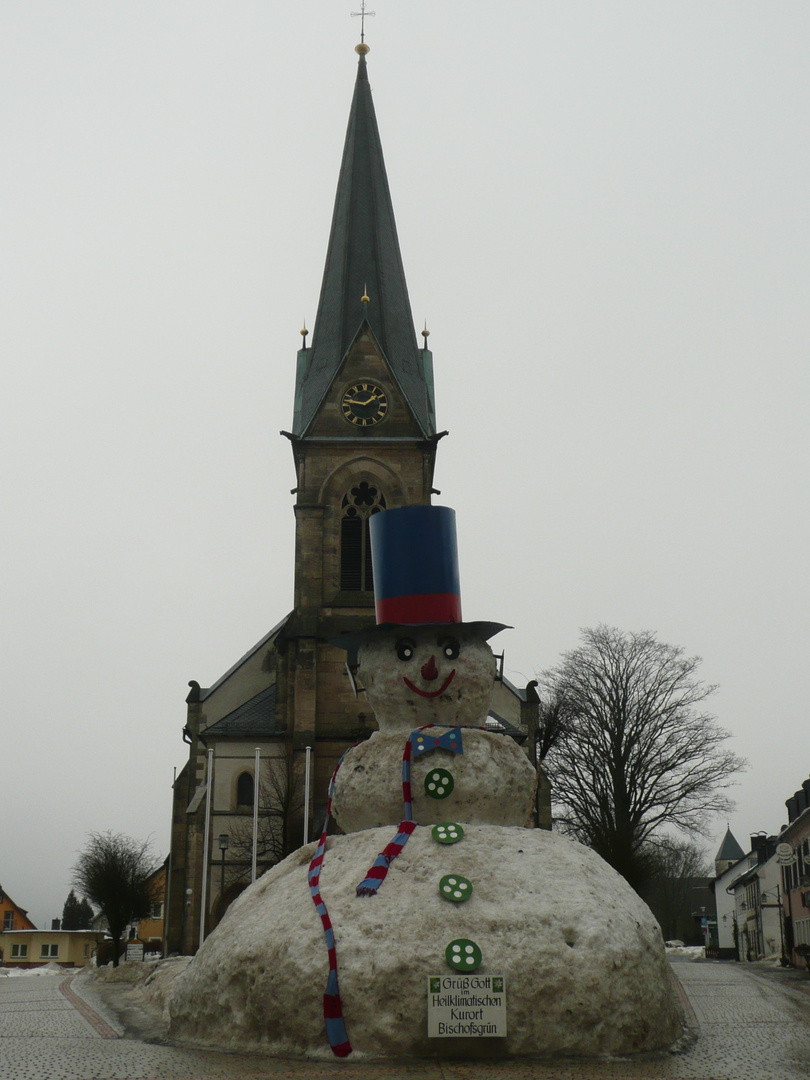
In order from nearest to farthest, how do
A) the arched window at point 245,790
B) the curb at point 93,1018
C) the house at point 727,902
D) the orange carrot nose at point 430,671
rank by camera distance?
the orange carrot nose at point 430,671 < the curb at point 93,1018 < the arched window at point 245,790 < the house at point 727,902

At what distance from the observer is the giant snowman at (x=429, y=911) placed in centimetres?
891

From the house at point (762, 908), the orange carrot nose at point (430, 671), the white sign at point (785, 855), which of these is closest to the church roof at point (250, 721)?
the white sign at point (785, 855)

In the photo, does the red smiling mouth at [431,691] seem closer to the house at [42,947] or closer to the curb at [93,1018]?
the curb at [93,1018]

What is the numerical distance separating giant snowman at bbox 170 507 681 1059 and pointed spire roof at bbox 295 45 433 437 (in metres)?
30.1

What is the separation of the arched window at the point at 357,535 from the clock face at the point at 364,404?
97.7 inches

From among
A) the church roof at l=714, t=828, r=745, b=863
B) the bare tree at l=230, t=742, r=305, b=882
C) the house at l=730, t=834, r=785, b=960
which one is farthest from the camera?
the church roof at l=714, t=828, r=745, b=863

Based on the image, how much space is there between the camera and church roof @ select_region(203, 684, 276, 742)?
37.7 meters

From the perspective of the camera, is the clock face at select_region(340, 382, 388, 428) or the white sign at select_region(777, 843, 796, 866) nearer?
the white sign at select_region(777, 843, 796, 866)

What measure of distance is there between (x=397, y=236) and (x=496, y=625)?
38935mm

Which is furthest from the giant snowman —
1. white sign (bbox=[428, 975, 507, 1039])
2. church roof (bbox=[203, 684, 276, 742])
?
church roof (bbox=[203, 684, 276, 742])

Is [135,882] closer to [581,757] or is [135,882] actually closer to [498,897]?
[581,757]

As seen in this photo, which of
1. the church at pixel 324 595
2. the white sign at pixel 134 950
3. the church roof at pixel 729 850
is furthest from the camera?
the church roof at pixel 729 850

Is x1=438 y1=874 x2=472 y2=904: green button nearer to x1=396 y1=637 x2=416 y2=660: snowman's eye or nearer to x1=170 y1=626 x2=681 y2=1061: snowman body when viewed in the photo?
x1=170 y1=626 x2=681 y2=1061: snowman body

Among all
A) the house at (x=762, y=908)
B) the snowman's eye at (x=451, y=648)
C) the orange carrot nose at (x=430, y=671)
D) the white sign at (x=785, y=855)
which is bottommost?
the house at (x=762, y=908)
